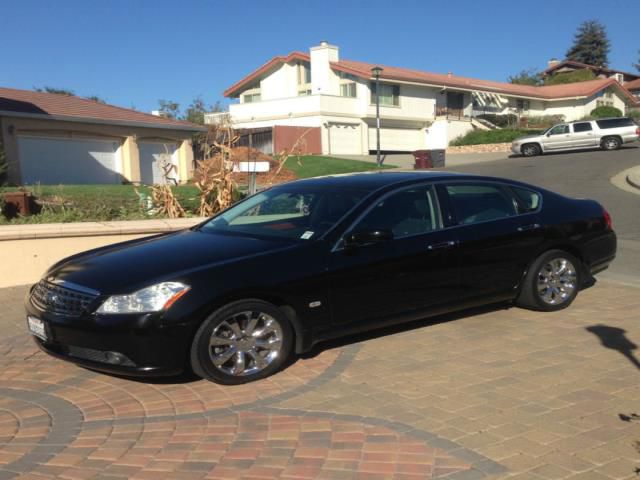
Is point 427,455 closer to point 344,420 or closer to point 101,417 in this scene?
point 344,420

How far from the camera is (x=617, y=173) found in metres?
22.4

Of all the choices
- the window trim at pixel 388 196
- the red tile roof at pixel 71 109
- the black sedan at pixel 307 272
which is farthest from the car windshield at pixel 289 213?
the red tile roof at pixel 71 109

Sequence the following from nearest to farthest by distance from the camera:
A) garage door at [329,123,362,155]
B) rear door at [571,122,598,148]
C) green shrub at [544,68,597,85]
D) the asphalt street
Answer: the asphalt street, rear door at [571,122,598,148], garage door at [329,123,362,155], green shrub at [544,68,597,85]

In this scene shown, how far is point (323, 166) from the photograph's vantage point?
2997 centimetres

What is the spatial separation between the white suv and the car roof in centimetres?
2882

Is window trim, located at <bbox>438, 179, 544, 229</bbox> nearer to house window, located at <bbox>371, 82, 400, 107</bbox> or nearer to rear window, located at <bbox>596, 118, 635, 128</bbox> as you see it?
rear window, located at <bbox>596, 118, 635, 128</bbox>

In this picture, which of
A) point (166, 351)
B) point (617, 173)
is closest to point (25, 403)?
point (166, 351)

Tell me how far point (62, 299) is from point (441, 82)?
139 ft

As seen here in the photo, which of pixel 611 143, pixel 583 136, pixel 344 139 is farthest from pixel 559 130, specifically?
pixel 344 139

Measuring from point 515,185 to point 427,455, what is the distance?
147 inches

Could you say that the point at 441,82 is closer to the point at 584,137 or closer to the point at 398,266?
the point at 584,137

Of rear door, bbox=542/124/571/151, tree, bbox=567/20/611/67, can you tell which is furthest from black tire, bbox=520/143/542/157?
tree, bbox=567/20/611/67

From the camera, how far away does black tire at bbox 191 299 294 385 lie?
4555 millimetres

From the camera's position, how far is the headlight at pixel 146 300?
4430mm
